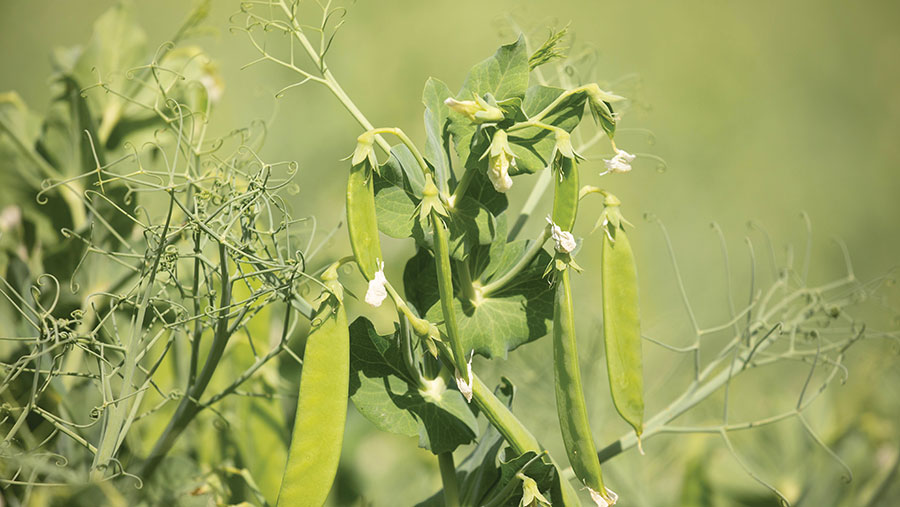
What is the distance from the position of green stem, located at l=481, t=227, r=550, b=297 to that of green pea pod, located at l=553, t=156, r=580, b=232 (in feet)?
0.04

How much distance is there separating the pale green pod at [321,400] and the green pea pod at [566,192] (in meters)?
0.09

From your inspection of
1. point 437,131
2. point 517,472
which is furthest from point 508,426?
point 437,131

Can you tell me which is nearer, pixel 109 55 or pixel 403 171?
pixel 403 171

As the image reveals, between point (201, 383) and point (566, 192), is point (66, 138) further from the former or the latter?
point (566, 192)

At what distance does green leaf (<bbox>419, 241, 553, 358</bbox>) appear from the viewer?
0.30m

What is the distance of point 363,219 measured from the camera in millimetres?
258

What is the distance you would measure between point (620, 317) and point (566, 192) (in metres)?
0.06

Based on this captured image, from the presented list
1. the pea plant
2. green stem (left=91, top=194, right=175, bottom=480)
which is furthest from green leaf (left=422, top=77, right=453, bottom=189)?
green stem (left=91, top=194, right=175, bottom=480)

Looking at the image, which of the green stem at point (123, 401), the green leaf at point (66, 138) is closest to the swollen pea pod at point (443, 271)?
the green stem at point (123, 401)

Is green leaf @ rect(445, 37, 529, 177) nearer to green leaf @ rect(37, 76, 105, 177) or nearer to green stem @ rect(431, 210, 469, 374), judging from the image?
green stem @ rect(431, 210, 469, 374)

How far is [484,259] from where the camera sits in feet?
1.01

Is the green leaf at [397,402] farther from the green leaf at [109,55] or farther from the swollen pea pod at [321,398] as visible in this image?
the green leaf at [109,55]

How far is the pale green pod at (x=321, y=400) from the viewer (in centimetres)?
26

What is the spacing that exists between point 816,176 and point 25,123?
1608 mm
